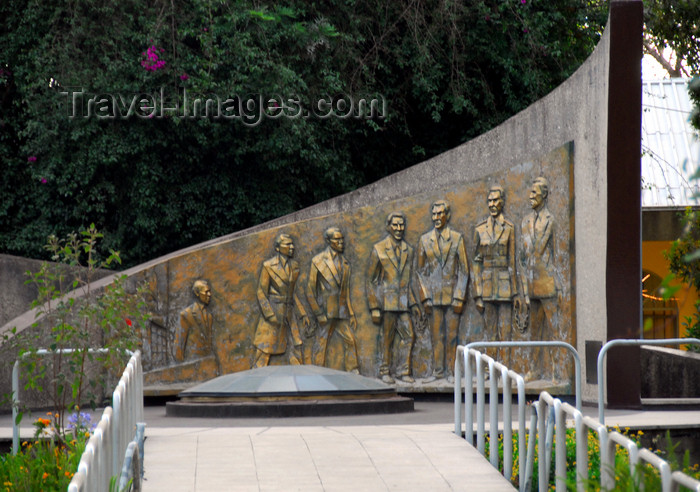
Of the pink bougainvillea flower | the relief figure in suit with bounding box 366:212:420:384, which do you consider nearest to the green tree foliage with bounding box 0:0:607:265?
the pink bougainvillea flower

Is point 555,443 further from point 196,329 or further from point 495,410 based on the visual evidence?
point 196,329

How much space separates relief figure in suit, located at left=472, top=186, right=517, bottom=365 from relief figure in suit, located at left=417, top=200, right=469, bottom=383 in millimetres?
206

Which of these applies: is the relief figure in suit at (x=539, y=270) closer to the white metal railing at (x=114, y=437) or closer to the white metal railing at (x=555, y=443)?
the white metal railing at (x=555, y=443)

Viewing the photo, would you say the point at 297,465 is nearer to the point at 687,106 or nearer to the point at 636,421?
the point at 636,421

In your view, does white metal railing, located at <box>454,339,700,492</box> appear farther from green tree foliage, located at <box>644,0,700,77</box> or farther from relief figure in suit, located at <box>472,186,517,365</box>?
green tree foliage, located at <box>644,0,700,77</box>

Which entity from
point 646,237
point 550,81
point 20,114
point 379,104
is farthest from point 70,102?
point 646,237

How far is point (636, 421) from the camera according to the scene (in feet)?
32.2

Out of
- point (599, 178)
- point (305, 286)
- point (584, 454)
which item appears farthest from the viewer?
point (305, 286)

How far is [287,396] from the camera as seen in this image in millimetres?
11312

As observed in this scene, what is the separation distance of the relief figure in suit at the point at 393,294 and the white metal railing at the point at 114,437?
5.25m

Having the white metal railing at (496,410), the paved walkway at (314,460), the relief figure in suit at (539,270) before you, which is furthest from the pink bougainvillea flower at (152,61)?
the white metal railing at (496,410)

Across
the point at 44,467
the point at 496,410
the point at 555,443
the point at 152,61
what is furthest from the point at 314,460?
the point at 152,61

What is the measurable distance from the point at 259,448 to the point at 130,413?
139 centimetres

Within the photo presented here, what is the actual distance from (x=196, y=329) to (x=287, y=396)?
264 cm
